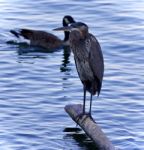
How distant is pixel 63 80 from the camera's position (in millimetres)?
17281

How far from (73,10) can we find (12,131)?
8536mm

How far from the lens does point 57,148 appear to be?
527 inches

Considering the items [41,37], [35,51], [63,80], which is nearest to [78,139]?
[63,80]

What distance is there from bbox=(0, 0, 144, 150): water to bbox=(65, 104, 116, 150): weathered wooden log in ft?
1.67

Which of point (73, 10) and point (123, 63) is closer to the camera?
point (123, 63)

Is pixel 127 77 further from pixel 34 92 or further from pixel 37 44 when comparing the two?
pixel 37 44

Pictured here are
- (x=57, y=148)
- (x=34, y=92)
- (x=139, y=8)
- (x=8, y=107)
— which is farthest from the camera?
(x=139, y=8)

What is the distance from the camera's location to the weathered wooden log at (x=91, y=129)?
12.1m

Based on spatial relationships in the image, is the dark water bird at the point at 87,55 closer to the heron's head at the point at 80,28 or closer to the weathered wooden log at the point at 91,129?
the heron's head at the point at 80,28

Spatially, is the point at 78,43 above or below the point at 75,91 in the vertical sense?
above

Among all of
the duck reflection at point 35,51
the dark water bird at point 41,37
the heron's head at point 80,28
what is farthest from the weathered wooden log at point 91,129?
the dark water bird at point 41,37

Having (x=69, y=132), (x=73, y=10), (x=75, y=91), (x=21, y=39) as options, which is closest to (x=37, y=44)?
(x=21, y=39)

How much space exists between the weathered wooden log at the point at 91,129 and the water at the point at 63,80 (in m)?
0.51

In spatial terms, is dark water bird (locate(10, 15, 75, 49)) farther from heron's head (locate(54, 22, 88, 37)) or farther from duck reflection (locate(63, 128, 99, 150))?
heron's head (locate(54, 22, 88, 37))
